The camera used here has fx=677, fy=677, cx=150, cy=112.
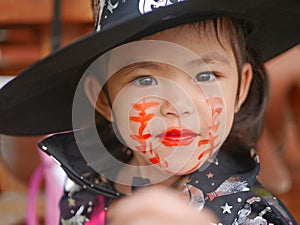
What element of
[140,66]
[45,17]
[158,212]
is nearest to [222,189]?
[140,66]

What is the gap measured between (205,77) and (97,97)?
0.21m

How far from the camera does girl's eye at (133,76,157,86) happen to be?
0.92 meters

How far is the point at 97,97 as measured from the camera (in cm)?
106

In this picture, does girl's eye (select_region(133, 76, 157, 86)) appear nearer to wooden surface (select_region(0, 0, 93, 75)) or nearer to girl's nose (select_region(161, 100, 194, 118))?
girl's nose (select_region(161, 100, 194, 118))

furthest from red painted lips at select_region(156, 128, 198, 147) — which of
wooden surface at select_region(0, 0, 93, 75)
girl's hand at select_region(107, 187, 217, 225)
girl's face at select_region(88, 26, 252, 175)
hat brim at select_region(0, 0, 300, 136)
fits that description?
wooden surface at select_region(0, 0, 93, 75)

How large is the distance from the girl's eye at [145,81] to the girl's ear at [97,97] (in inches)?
4.3

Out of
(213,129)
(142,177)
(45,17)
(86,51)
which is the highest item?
(86,51)

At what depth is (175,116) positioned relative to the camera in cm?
90

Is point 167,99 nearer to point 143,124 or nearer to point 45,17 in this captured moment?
point 143,124

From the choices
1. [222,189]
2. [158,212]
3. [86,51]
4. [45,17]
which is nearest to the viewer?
[158,212]

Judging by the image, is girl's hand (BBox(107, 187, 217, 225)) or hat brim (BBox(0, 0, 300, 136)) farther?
hat brim (BBox(0, 0, 300, 136))

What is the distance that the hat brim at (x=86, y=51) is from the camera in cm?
82

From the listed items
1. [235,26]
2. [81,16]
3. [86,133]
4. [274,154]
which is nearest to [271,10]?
[235,26]

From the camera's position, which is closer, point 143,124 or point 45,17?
point 143,124
